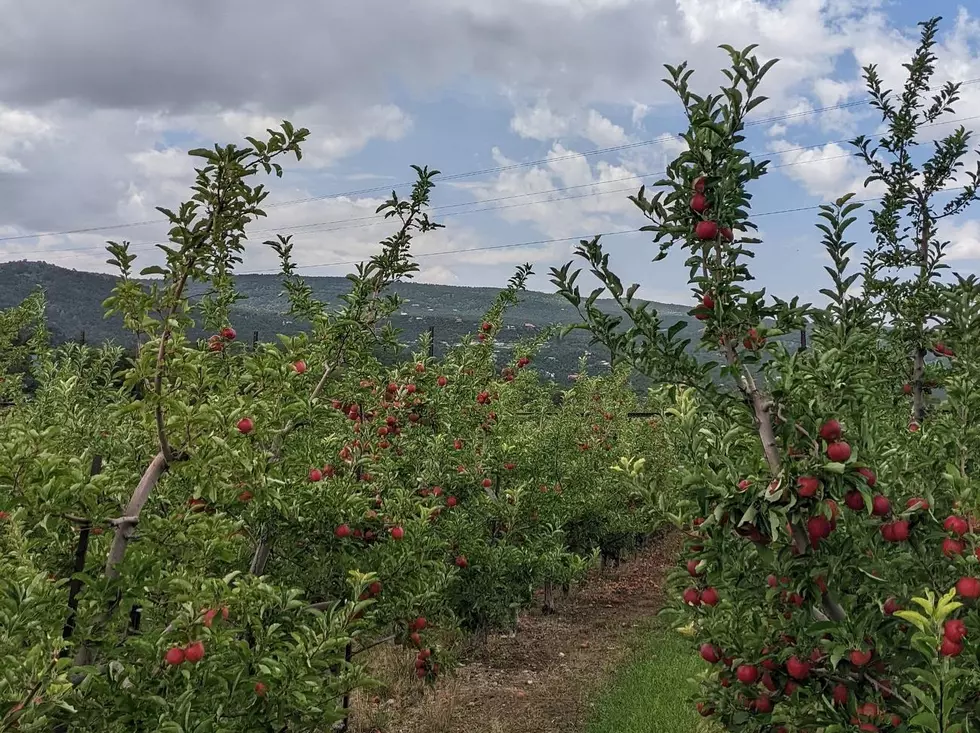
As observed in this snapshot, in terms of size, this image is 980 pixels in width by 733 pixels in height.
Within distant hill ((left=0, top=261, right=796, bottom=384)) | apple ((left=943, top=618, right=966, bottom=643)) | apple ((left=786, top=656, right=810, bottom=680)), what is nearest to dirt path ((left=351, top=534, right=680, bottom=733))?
apple ((left=786, top=656, right=810, bottom=680))

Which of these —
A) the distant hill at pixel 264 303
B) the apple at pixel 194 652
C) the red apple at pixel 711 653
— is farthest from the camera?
the distant hill at pixel 264 303

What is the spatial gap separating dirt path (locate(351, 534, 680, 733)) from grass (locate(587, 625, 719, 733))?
0.20 metres

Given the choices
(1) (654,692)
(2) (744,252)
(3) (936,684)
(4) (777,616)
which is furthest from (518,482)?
(3) (936,684)

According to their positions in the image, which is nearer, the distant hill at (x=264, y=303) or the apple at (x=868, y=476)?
the apple at (x=868, y=476)

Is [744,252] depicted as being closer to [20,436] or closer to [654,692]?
[20,436]

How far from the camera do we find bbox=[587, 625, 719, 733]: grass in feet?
19.8

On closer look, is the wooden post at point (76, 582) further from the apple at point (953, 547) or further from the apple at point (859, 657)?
the apple at point (953, 547)

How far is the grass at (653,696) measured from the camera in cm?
604

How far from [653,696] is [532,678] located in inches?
55.0

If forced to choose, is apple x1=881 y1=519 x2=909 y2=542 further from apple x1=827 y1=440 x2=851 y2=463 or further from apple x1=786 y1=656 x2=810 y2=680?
apple x1=786 y1=656 x2=810 y2=680

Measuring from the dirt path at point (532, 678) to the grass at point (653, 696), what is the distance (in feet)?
0.66

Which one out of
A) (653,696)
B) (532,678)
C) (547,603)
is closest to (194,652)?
(653,696)

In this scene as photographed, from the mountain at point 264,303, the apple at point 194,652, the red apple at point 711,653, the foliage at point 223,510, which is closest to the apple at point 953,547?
the red apple at point 711,653

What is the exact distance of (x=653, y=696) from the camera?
6.67 metres
